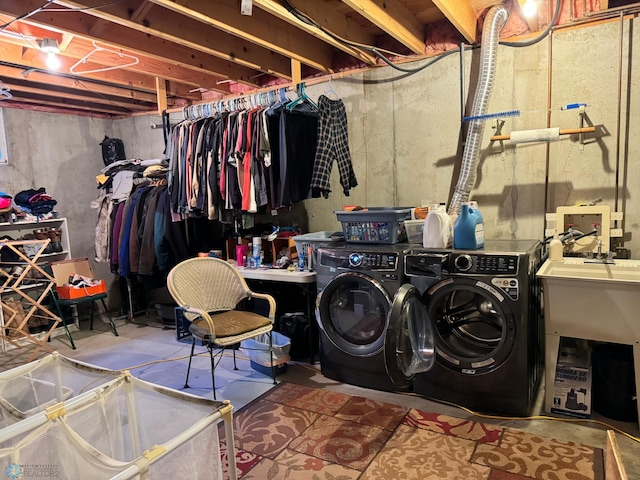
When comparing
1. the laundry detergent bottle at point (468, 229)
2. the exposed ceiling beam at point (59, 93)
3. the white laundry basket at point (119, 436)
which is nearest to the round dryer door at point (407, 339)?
the laundry detergent bottle at point (468, 229)

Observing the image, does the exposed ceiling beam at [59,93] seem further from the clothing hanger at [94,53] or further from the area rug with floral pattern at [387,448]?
the area rug with floral pattern at [387,448]

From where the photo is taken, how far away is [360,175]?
148 inches

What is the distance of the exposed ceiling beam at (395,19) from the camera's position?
254cm

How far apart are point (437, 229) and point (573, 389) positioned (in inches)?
47.1

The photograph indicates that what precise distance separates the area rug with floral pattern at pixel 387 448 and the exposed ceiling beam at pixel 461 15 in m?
2.38

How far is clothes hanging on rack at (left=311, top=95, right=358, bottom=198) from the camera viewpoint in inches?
131

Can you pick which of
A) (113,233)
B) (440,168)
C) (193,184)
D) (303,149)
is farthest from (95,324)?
(440,168)

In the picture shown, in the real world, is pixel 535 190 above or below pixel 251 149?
below

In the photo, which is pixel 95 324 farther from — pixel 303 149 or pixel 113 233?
pixel 303 149

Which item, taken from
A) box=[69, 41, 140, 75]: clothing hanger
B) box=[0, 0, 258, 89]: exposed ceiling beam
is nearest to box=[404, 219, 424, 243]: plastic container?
box=[0, 0, 258, 89]: exposed ceiling beam

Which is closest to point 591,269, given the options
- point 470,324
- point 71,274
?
point 470,324

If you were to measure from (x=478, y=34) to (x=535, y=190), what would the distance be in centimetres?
119

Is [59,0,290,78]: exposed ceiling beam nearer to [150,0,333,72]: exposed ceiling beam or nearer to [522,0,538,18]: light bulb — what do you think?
[150,0,333,72]: exposed ceiling beam

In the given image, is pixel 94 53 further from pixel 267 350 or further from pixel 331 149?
pixel 267 350
